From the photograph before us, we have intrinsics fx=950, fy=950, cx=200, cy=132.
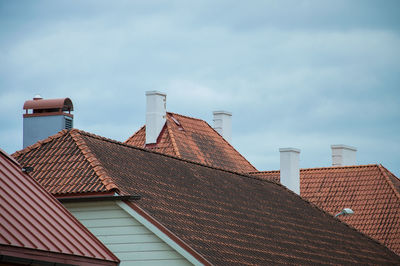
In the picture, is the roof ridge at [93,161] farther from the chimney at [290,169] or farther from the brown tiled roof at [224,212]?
the chimney at [290,169]

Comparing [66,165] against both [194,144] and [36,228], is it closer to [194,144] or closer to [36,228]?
[36,228]

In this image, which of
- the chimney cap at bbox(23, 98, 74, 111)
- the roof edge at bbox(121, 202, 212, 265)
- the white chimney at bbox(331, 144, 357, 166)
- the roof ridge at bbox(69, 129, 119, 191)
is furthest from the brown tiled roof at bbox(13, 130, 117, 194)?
the white chimney at bbox(331, 144, 357, 166)

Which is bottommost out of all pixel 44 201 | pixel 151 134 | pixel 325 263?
pixel 325 263

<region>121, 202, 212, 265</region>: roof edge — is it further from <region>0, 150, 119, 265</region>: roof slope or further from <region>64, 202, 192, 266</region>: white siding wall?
<region>0, 150, 119, 265</region>: roof slope

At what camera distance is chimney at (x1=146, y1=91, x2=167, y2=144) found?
38.7m

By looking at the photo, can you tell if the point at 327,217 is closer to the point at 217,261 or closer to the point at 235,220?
the point at 235,220

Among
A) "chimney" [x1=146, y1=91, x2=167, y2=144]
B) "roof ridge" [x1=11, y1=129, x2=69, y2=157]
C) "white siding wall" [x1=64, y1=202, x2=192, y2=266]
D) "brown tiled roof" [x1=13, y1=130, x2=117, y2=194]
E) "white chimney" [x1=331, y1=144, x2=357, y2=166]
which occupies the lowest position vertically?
"white siding wall" [x1=64, y1=202, x2=192, y2=266]

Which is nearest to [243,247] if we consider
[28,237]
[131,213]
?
[131,213]

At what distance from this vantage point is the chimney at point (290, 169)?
34750 millimetres

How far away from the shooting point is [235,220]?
80.1 ft

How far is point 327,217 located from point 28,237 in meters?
19.2

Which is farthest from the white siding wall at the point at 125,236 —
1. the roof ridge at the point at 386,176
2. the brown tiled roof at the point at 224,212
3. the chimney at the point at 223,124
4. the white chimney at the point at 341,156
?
the white chimney at the point at 341,156

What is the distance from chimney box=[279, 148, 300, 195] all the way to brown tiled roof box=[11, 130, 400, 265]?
3551 mm

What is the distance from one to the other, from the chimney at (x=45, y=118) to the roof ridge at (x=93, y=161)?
2.12 m
